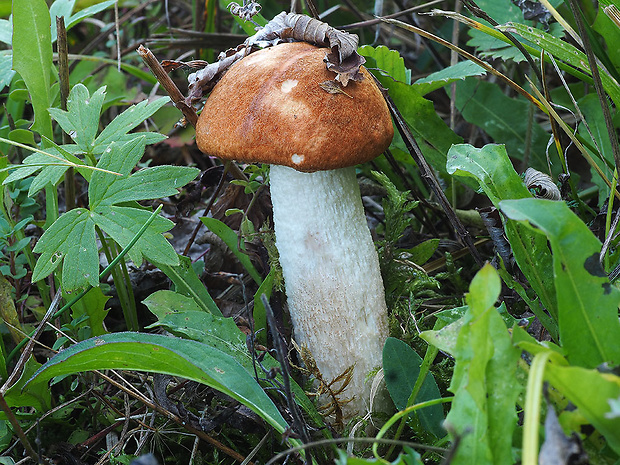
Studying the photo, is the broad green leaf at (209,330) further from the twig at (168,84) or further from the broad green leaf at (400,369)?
the twig at (168,84)

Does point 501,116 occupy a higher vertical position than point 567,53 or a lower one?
lower

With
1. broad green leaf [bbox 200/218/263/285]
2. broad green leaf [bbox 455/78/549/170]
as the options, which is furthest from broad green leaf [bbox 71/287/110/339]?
broad green leaf [bbox 455/78/549/170]

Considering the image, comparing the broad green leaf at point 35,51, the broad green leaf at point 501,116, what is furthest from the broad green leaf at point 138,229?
the broad green leaf at point 501,116

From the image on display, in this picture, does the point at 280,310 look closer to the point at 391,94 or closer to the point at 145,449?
the point at 145,449

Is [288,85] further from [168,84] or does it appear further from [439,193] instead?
[439,193]

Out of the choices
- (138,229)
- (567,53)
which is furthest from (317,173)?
(567,53)

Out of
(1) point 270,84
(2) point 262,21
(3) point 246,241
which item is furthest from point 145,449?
(2) point 262,21

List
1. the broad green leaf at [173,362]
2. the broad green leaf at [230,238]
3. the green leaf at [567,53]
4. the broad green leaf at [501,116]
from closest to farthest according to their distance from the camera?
the broad green leaf at [173,362], the green leaf at [567,53], the broad green leaf at [230,238], the broad green leaf at [501,116]
